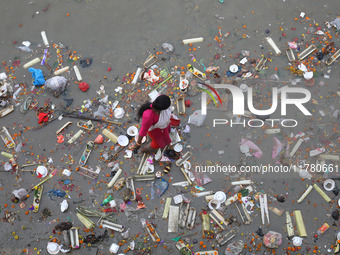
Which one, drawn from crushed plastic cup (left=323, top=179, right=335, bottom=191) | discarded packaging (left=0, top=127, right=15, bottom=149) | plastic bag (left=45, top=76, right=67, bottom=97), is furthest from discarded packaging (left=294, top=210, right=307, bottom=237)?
discarded packaging (left=0, top=127, right=15, bottom=149)

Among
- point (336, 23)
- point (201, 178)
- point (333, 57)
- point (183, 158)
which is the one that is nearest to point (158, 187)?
point (183, 158)

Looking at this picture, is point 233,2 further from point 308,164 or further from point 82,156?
point 82,156

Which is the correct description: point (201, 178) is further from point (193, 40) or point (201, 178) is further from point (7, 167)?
point (7, 167)

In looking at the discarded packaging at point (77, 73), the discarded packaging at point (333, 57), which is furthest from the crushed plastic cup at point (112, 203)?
the discarded packaging at point (333, 57)

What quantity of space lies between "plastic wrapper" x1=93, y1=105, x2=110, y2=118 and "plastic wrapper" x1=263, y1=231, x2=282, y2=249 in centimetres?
380

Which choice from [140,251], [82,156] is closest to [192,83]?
[82,156]

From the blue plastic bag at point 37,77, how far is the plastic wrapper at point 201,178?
12.1 feet

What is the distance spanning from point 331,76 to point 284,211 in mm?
2984

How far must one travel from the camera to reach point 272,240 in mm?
5496

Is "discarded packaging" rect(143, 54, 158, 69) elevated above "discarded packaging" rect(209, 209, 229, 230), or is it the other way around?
"discarded packaging" rect(143, 54, 158, 69)

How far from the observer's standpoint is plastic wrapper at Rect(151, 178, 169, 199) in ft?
19.3

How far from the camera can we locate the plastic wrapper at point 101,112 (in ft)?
21.0

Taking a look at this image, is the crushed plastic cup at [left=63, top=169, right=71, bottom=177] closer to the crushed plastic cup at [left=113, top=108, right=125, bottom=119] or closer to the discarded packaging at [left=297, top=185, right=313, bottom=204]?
the crushed plastic cup at [left=113, top=108, right=125, bottom=119]

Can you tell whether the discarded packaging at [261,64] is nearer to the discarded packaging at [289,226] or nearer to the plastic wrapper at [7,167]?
the discarded packaging at [289,226]
